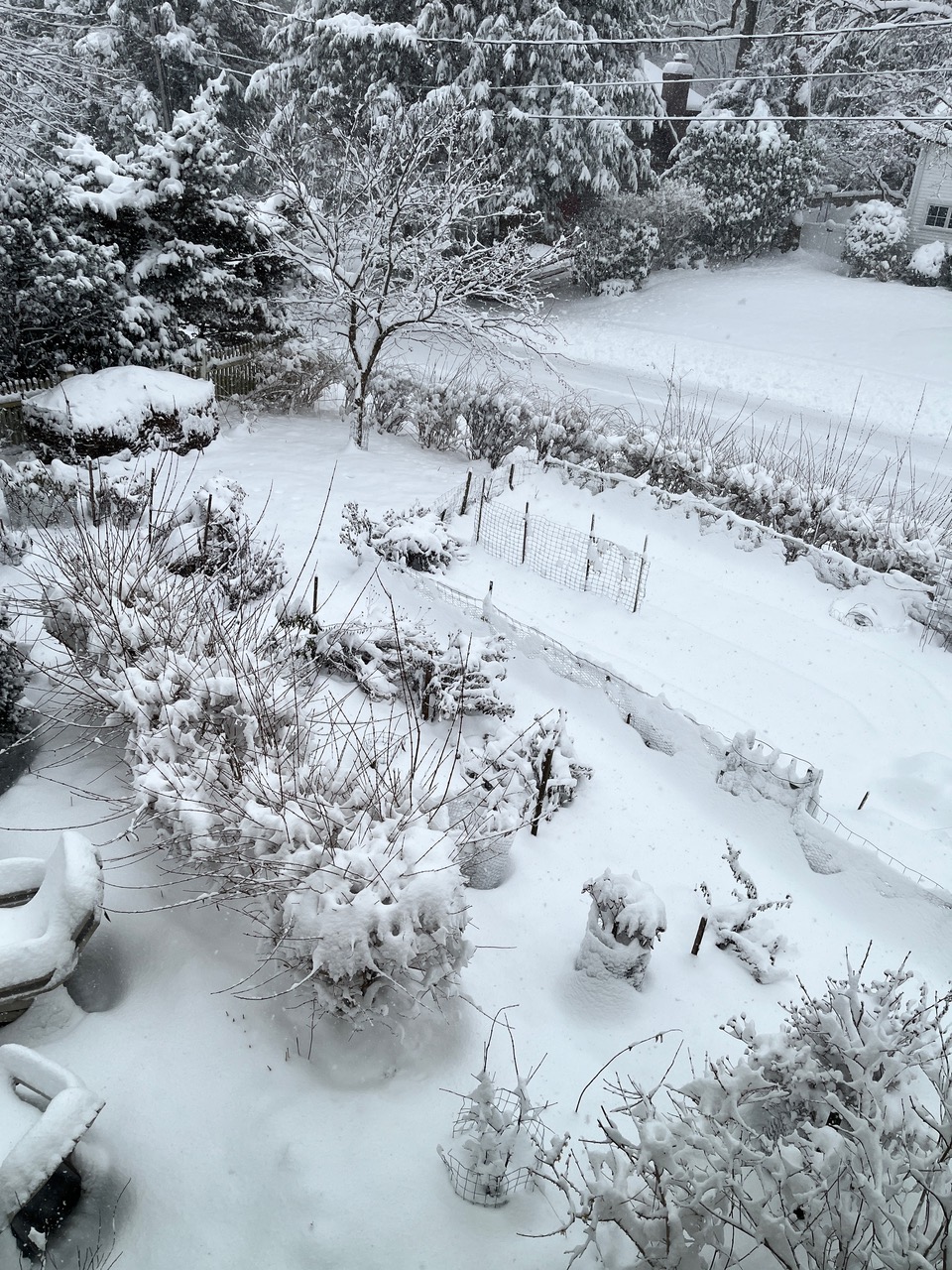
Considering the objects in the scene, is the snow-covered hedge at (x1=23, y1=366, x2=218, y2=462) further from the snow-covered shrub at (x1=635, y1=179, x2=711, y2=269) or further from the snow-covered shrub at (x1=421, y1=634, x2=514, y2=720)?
the snow-covered shrub at (x1=635, y1=179, x2=711, y2=269)

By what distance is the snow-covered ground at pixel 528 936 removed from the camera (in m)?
3.29

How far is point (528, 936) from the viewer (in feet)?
15.6

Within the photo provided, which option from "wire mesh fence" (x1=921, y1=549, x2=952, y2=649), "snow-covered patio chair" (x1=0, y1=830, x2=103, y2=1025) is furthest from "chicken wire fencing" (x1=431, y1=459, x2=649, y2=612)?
"snow-covered patio chair" (x1=0, y1=830, x2=103, y2=1025)

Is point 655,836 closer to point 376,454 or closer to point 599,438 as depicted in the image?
point 599,438

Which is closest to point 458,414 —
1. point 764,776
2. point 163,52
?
point 764,776

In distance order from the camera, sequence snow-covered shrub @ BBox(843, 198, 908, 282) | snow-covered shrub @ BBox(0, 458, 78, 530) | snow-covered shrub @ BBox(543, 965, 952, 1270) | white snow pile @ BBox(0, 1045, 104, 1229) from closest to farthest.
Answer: snow-covered shrub @ BBox(543, 965, 952, 1270) → white snow pile @ BBox(0, 1045, 104, 1229) → snow-covered shrub @ BBox(0, 458, 78, 530) → snow-covered shrub @ BBox(843, 198, 908, 282)

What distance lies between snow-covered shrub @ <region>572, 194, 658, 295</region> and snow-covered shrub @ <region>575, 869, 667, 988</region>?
1904cm

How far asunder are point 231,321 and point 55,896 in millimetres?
11691

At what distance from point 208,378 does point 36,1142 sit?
484 inches

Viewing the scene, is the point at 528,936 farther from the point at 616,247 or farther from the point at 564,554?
the point at 616,247

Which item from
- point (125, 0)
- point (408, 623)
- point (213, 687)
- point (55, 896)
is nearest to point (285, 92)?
point (125, 0)

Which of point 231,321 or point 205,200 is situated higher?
point 205,200

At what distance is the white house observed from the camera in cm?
1998

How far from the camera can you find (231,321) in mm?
13406
